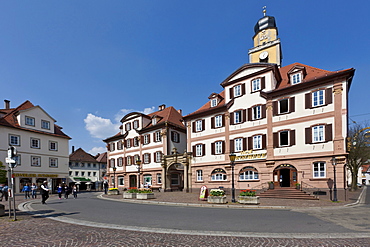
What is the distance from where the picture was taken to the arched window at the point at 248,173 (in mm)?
25625

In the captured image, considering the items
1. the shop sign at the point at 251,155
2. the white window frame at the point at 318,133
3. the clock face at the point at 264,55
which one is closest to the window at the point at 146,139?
the shop sign at the point at 251,155

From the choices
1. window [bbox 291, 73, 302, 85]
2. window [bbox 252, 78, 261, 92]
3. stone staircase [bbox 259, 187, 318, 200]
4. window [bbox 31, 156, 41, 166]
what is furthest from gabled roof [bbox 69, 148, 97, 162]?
window [bbox 291, 73, 302, 85]

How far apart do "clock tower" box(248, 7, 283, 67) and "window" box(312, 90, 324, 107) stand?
13995 millimetres

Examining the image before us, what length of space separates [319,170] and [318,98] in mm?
6526

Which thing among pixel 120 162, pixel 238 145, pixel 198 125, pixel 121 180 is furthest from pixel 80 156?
pixel 238 145

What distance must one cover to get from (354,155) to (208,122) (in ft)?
70.8

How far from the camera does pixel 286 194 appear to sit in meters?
21.6

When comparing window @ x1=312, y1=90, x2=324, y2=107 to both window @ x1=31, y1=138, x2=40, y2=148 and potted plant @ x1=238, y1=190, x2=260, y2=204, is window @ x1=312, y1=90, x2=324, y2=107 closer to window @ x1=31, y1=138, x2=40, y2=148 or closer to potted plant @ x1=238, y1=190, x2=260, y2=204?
potted plant @ x1=238, y1=190, x2=260, y2=204

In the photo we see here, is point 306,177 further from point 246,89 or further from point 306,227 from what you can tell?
point 306,227

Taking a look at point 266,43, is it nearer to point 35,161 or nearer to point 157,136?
point 157,136

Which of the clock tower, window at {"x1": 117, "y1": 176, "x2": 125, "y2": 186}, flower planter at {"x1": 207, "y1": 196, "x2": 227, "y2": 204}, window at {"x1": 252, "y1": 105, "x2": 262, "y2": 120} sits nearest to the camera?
flower planter at {"x1": 207, "y1": 196, "x2": 227, "y2": 204}

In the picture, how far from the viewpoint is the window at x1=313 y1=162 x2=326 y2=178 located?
840 inches

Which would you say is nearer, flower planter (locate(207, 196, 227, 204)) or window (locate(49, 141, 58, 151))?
flower planter (locate(207, 196, 227, 204))

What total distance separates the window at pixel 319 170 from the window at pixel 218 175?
31.6 ft
